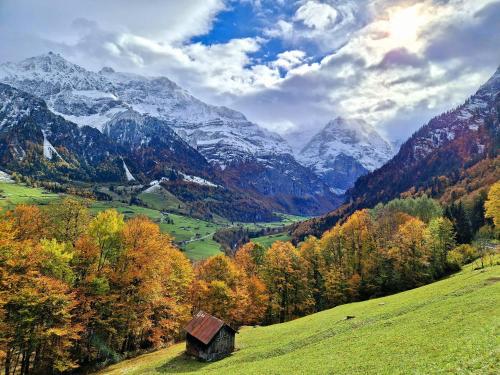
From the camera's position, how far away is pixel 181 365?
59312 mm

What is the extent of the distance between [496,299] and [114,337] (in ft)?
207

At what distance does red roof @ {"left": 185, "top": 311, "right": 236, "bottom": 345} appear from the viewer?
204 ft

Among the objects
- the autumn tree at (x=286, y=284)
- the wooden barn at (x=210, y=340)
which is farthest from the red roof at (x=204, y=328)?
the autumn tree at (x=286, y=284)

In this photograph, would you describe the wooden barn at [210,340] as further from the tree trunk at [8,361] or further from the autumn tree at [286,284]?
the autumn tree at [286,284]

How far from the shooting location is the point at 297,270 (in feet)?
355

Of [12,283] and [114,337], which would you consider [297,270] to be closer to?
[114,337]

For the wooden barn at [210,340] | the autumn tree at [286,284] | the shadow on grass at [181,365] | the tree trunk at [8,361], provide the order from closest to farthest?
the shadow on grass at [181,365], the tree trunk at [8,361], the wooden barn at [210,340], the autumn tree at [286,284]

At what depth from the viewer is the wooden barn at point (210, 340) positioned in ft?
204

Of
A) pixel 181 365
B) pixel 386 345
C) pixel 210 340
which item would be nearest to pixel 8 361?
pixel 181 365

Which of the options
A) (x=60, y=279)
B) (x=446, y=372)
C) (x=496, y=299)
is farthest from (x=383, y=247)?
(x=446, y=372)

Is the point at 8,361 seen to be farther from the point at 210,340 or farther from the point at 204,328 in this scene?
the point at 210,340

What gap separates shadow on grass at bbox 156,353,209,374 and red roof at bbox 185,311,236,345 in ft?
11.3

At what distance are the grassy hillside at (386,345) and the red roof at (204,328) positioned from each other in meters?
3.92

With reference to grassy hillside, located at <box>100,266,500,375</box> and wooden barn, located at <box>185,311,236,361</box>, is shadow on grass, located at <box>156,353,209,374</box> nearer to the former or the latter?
grassy hillside, located at <box>100,266,500,375</box>
